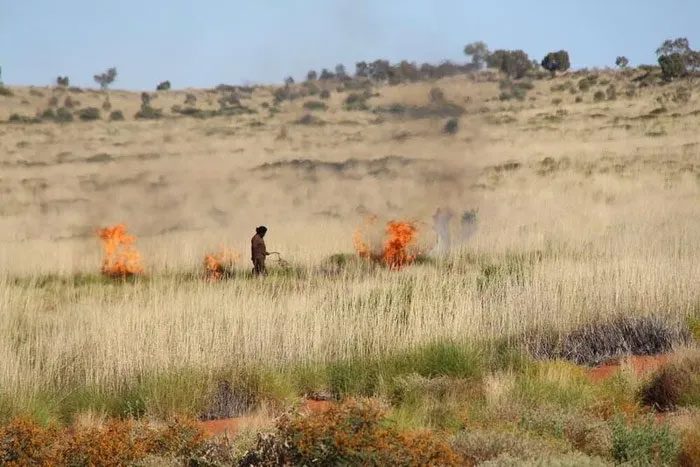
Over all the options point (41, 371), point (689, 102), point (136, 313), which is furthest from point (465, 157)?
point (689, 102)

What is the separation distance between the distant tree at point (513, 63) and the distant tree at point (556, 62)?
2.62 meters

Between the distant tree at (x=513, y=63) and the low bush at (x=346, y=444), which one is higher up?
the distant tree at (x=513, y=63)

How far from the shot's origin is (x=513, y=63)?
69.1 meters

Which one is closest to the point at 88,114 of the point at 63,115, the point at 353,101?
the point at 63,115

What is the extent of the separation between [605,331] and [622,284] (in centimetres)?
139

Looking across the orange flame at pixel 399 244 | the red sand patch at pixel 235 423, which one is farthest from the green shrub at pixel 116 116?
the red sand patch at pixel 235 423

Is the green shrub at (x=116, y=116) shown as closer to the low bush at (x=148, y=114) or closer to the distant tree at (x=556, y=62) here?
the low bush at (x=148, y=114)

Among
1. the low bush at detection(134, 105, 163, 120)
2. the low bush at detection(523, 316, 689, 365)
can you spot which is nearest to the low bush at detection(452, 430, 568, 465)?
the low bush at detection(523, 316, 689, 365)

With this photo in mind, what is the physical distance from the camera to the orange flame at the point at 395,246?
2284 cm

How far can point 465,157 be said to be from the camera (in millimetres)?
26625

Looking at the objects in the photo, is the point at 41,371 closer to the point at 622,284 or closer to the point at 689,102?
the point at 622,284

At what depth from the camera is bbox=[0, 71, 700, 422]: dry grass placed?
1385 cm

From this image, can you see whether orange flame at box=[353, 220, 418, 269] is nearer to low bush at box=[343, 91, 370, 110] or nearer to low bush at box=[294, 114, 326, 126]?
low bush at box=[343, 91, 370, 110]

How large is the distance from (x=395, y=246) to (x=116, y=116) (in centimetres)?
4978
